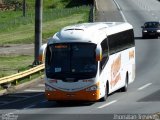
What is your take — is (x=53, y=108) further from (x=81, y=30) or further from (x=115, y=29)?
(x=115, y=29)

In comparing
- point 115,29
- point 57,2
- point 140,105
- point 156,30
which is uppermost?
point 115,29

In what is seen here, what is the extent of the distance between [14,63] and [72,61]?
19.5 m

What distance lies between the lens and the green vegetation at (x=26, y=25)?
148 feet

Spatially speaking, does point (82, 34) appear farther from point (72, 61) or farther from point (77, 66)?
point (77, 66)

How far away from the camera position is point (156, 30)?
59.5 meters

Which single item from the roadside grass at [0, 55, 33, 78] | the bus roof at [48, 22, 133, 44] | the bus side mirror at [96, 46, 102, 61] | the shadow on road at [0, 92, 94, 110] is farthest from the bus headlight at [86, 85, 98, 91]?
the roadside grass at [0, 55, 33, 78]

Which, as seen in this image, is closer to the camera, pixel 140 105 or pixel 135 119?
pixel 135 119

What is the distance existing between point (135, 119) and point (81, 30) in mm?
6767

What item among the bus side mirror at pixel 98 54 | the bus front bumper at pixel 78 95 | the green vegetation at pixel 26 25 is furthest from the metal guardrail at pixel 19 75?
the bus side mirror at pixel 98 54

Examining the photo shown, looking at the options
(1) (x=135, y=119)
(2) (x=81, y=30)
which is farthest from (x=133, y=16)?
(1) (x=135, y=119)

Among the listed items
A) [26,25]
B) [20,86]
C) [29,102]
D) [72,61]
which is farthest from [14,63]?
[26,25]

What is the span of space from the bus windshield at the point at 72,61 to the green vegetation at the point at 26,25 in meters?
11.3

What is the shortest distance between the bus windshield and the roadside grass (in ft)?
39.5

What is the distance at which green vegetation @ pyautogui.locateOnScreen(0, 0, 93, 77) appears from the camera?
44987 mm
